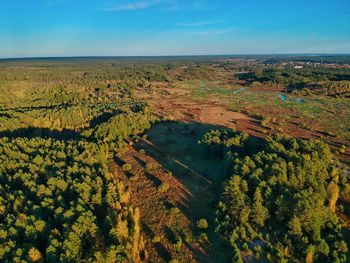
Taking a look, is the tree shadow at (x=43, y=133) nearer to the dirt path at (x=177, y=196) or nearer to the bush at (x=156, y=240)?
the dirt path at (x=177, y=196)

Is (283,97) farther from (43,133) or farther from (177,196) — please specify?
(177,196)

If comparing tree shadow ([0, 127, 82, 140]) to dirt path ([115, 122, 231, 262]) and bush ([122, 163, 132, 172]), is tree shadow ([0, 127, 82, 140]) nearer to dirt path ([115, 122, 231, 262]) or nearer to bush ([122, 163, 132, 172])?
dirt path ([115, 122, 231, 262])

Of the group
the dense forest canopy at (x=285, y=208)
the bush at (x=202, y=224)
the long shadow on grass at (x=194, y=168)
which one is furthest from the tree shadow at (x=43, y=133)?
the dense forest canopy at (x=285, y=208)

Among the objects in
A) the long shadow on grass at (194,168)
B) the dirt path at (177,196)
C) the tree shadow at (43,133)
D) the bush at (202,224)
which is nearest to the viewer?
the dirt path at (177,196)

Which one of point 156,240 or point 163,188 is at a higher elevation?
point 163,188

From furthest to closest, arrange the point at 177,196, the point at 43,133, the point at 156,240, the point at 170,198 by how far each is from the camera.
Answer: the point at 43,133 → the point at 177,196 → the point at 170,198 → the point at 156,240

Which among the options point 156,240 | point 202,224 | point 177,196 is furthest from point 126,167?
point 202,224

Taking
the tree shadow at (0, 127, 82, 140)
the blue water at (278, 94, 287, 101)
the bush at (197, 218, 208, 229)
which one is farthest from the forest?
the blue water at (278, 94, 287, 101)

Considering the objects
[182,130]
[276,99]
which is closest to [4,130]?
[182,130]

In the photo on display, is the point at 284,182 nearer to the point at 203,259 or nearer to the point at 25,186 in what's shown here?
the point at 203,259
